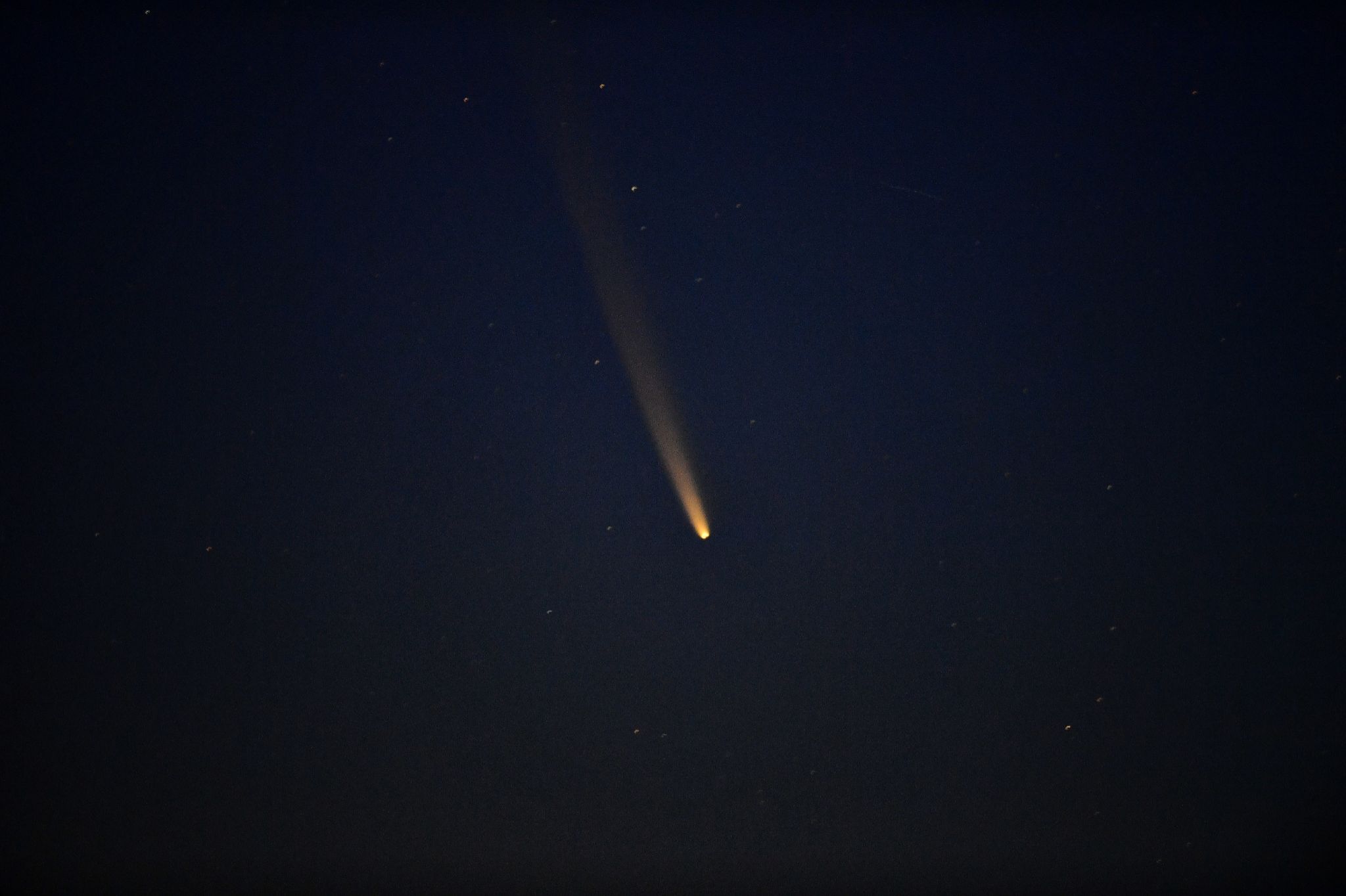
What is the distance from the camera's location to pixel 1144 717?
3.64 feet

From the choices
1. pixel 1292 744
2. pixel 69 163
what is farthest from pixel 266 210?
pixel 1292 744

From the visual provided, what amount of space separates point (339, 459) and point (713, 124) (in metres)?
0.73

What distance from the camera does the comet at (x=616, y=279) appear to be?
106cm

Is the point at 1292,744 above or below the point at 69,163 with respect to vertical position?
below

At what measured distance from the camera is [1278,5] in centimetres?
105

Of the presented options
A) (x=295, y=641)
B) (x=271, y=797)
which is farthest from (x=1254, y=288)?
(x=271, y=797)

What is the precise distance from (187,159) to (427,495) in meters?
0.59

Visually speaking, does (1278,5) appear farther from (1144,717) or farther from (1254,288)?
(1144,717)

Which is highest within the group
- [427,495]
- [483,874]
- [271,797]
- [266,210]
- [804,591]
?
[266,210]

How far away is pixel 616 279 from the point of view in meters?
1.07

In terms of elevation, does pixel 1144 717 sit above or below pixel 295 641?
below

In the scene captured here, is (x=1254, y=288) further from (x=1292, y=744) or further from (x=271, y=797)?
(x=271, y=797)

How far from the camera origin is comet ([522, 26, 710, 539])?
1059 mm

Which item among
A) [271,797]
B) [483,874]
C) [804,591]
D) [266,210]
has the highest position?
[266,210]
